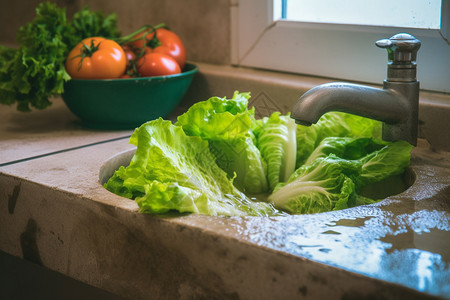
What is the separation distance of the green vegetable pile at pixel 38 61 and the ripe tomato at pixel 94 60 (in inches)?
1.3

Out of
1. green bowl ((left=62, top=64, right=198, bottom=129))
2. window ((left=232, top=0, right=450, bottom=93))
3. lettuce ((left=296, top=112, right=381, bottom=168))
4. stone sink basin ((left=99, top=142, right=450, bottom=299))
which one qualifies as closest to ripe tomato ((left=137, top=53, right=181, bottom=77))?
green bowl ((left=62, top=64, right=198, bottom=129))

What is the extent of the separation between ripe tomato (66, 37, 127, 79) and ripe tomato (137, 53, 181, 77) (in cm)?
6

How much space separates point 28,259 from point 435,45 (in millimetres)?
987

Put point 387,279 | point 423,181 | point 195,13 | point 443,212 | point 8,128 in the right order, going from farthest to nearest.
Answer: point 195,13 → point 8,128 → point 423,181 → point 443,212 → point 387,279

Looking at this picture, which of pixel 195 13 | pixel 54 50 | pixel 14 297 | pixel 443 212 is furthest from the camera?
pixel 195 13

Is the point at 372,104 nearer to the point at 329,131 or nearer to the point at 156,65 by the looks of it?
the point at 329,131

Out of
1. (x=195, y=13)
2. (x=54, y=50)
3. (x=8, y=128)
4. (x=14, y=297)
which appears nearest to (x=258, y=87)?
(x=195, y=13)

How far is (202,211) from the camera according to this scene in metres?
0.91

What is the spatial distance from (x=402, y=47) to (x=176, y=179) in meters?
0.50

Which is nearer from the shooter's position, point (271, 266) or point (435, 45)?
point (271, 266)

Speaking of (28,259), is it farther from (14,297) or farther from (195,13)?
(195,13)

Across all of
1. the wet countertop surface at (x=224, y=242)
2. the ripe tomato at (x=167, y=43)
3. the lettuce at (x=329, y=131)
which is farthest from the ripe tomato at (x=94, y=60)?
the lettuce at (x=329, y=131)

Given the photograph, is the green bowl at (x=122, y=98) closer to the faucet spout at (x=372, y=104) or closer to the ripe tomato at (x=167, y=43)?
the ripe tomato at (x=167, y=43)

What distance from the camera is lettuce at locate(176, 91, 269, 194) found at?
1.08 metres
